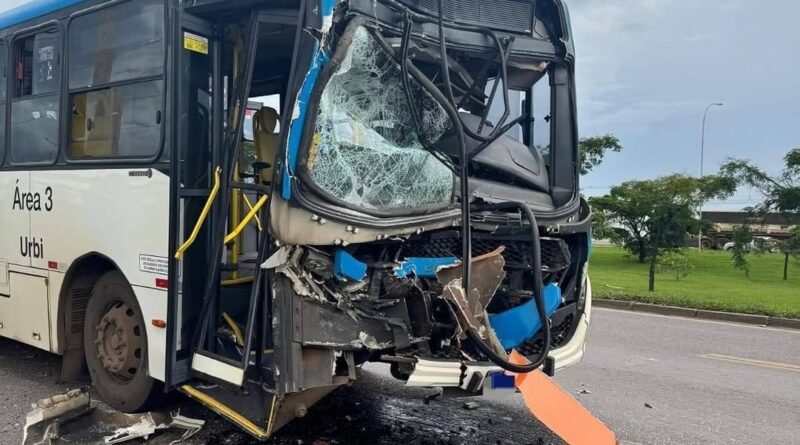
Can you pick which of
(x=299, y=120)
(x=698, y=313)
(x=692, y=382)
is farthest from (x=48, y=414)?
(x=698, y=313)

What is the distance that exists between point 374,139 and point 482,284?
104 cm

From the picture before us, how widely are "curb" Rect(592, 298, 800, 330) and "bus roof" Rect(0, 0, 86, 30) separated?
1060 centimetres

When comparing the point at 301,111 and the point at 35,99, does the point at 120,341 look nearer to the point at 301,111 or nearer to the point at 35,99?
the point at 35,99

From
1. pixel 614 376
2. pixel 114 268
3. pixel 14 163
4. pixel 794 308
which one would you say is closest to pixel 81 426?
pixel 114 268

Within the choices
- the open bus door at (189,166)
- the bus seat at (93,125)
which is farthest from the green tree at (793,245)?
the bus seat at (93,125)

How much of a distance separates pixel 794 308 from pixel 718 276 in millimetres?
8003

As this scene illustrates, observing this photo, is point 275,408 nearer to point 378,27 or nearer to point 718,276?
point 378,27

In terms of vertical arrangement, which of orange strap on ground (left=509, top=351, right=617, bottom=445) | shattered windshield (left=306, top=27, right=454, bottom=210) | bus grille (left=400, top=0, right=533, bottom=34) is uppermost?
bus grille (left=400, top=0, right=533, bottom=34)

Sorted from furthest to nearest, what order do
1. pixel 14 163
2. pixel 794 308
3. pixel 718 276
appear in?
pixel 718 276
pixel 794 308
pixel 14 163

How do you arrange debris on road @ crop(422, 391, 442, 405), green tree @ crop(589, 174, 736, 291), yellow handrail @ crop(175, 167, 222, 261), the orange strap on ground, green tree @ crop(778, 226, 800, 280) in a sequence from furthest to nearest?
green tree @ crop(778, 226, 800, 280)
green tree @ crop(589, 174, 736, 291)
debris on road @ crop(422, 391, 442, 405)
yellow handrail @ crop(175, 167, 222, 261)
the orange strap on ground

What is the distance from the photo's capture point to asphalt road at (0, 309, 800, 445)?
16.1ft

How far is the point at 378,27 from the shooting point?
12.5ft

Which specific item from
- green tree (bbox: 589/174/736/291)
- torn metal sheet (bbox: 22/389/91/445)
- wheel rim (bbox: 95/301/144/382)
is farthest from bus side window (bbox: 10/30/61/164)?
green tree (bbox: 589/174/736/291)

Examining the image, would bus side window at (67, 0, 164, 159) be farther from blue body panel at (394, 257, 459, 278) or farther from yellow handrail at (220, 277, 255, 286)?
blue body panel at (394, 257, 459, 278)
